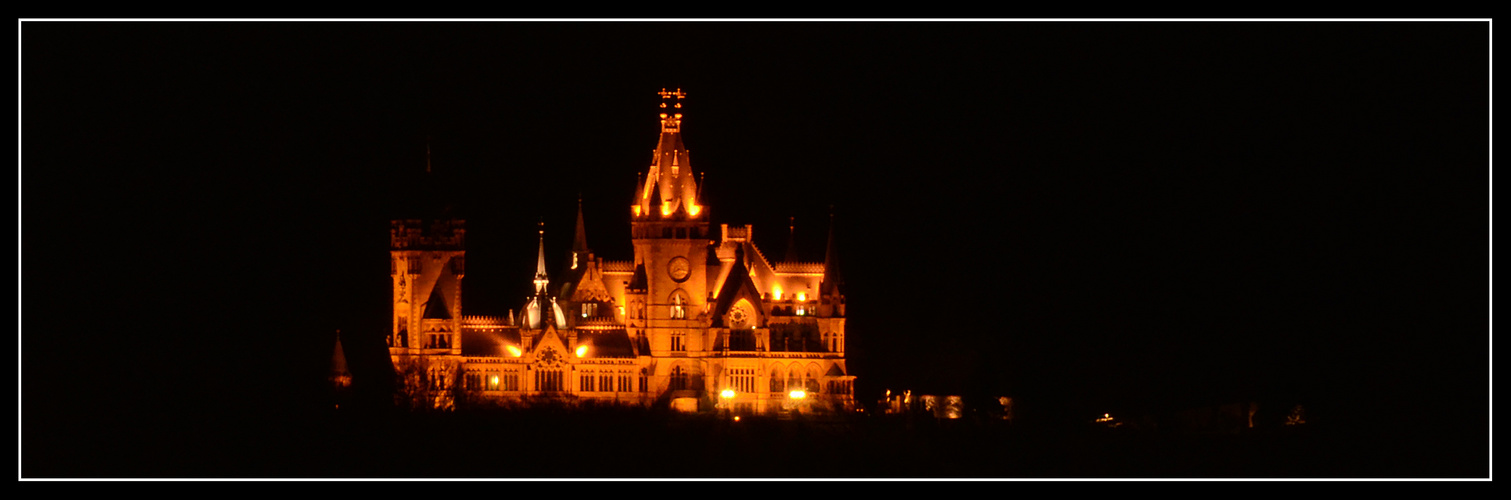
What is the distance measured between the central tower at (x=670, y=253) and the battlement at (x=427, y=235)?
4991 millimetres

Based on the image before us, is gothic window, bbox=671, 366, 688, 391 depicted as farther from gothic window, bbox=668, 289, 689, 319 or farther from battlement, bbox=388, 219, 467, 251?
battlement, bbox=388, 219, 467, 251

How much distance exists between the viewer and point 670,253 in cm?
11531

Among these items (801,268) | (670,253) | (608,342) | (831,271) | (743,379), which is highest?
(670,253)

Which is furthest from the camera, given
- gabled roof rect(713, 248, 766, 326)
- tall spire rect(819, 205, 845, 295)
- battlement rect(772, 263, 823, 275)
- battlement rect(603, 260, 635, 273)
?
battlement rect(772, 263, 823, 275)

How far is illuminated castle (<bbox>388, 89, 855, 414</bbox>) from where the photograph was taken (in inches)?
4493

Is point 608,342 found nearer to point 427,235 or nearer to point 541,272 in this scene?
point 541,272

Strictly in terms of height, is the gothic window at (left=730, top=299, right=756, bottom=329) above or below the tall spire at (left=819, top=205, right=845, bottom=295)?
below

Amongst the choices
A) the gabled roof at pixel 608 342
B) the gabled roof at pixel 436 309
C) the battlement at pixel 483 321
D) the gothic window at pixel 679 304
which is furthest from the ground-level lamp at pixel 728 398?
the gabled roof at pixel 436 309

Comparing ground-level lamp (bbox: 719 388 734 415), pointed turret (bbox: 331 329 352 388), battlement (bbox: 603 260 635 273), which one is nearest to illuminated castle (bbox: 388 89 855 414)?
ground-level lamp (bbox: 719 388 734 415)

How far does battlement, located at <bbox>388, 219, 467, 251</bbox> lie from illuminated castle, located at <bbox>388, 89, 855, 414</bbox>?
3cm

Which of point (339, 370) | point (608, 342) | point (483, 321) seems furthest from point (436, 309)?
point (608, 342)

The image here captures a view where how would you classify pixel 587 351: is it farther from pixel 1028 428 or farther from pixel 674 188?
pixel 1028 428

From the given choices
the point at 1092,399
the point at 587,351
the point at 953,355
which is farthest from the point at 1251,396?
the point at 587,351

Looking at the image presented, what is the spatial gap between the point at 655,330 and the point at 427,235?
696 centimetres
